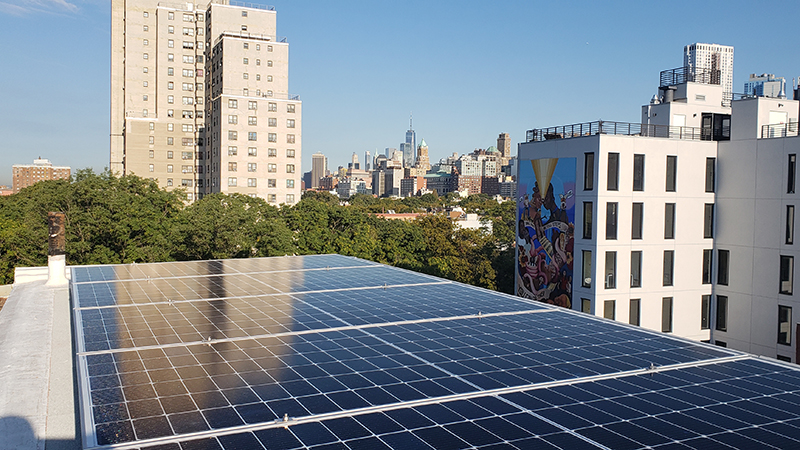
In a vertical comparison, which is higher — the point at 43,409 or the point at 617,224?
the point at 617,224

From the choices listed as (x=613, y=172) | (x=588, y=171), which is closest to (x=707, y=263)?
(x=613, y=172)

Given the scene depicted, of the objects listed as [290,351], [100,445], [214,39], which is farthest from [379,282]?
[214,39]

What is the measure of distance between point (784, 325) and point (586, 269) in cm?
1128

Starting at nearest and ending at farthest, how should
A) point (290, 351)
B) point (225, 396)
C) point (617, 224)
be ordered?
1. point (225, 396)
2. point (290, 351)
3. point (617, 224)

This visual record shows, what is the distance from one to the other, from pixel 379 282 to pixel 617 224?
17472mm

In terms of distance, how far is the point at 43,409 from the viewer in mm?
12266

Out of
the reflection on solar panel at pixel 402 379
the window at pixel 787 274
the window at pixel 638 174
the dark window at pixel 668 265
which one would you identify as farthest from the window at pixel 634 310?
the reflection on solar panel at pixel 402 379

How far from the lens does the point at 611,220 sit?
1411 inches

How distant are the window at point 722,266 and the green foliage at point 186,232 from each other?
71.0 feet

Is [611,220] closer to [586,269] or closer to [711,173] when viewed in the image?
[586,269]

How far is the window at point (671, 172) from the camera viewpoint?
37312 mm

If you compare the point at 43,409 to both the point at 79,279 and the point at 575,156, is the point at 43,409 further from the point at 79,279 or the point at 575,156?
the point at 575,156

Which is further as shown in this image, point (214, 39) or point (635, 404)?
point (214, 39)

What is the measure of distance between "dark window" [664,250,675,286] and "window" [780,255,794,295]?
5.72 m
